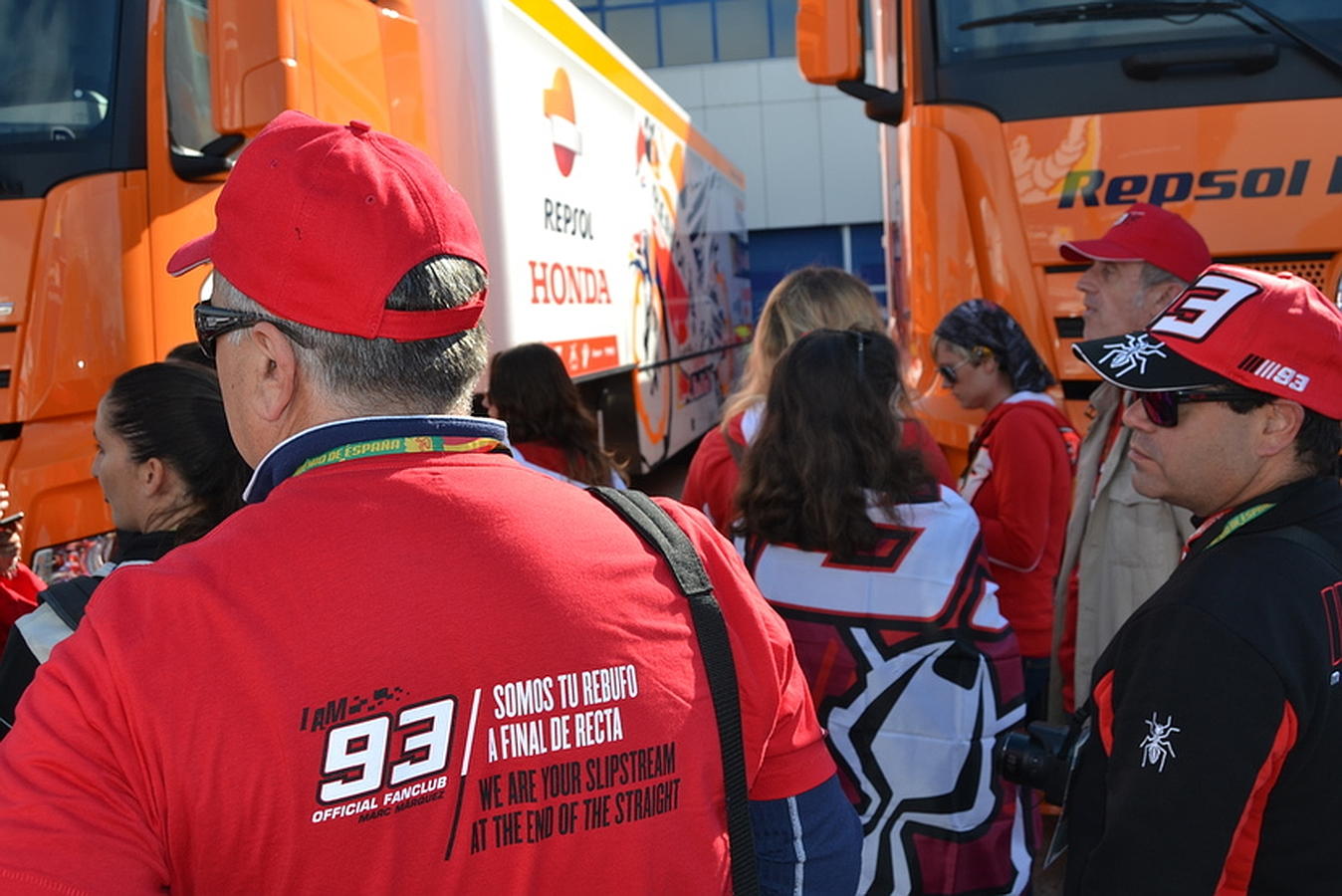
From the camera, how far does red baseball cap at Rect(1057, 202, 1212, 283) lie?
3402 millimetres

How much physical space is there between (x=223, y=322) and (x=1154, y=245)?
283 cm

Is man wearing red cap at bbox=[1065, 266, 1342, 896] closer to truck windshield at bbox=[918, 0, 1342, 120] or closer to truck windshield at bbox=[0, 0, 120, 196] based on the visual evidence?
truck windshield at bbox=[918, 0, 1342, 120]

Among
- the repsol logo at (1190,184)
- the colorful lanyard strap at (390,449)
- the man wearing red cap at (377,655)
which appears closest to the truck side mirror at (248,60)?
the repsol logo at (1190,184)

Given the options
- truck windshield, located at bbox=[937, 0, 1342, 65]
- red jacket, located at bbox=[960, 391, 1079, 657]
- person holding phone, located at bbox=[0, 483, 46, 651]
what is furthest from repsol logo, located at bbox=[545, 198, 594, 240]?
person holding phone, located at bbox=[0, 483, 46, 651]

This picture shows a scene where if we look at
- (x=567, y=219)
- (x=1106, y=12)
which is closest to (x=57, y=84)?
(x=567, y=219)

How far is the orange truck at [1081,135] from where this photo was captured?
4.21 metres

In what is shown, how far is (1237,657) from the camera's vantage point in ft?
5.22

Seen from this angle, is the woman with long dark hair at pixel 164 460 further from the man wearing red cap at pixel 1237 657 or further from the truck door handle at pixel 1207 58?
the truck door handle at pixel 1207 58

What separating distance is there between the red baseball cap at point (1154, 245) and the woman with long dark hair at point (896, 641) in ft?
3.68

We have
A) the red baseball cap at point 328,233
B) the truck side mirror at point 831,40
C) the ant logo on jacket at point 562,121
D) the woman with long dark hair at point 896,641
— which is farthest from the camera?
the ant logo on jacket at point 562,121

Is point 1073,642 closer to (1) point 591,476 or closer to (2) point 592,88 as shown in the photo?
(1) point 591,476

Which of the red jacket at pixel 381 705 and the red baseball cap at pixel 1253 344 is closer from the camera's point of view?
the red jacket at pixel 381 705

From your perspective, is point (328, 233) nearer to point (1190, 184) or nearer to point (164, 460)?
point (164, 460)

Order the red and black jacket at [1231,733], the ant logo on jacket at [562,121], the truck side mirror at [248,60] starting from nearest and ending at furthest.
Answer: the red and black jacket at [1231,733] < the truck side mirror at [248,60] < the ant logo on jacket at [562,121]
